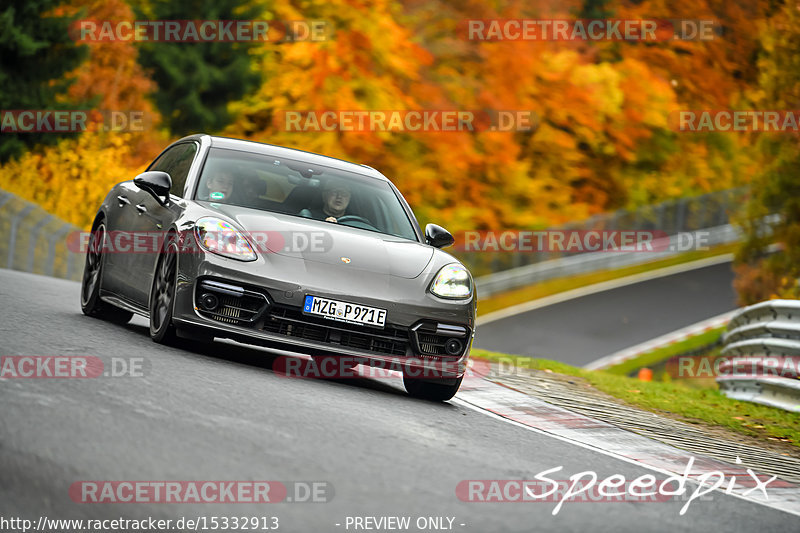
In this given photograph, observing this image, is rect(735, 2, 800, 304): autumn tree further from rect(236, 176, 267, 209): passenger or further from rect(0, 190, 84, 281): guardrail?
rect(236, 176, 267, 209): passenger

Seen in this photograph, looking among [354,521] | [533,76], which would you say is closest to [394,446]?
[354,521]

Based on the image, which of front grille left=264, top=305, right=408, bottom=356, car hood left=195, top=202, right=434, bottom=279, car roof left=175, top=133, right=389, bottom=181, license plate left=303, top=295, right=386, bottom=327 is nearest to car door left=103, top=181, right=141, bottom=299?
car roof left=175, top=133, right=389, bottom=181

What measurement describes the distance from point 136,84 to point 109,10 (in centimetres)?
243

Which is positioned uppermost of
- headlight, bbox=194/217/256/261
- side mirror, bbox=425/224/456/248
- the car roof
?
the car roof

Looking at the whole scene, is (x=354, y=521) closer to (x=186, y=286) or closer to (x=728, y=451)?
(x=186, y=286)

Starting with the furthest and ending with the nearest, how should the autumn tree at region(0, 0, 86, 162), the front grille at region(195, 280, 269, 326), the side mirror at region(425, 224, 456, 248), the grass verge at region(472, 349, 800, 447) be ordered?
the autumn tree at region(0, 0, 86, 162), the grass verge at region(472, 349, 800, 447), the side mirror at region(425, 224, 456, 248), the front grille at region(195, 280, 269, 326)

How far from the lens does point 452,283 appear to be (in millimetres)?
8117

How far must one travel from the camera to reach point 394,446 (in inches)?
230

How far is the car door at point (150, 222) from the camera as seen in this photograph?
8.41 m

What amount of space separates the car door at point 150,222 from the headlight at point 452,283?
6.32 feet

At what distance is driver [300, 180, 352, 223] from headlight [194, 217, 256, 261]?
3.05 ft

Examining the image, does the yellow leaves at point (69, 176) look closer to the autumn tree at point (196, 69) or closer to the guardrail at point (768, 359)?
the autumn tree at point (196, 69)

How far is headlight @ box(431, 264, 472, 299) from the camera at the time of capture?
8.02 m

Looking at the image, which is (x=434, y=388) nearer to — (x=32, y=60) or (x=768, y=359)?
(x=768, y=359)
